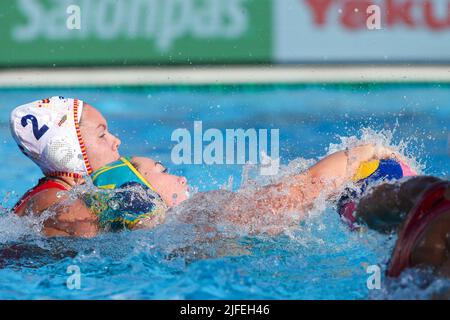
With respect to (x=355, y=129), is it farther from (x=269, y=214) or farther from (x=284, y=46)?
Result: (x=269, y=214)

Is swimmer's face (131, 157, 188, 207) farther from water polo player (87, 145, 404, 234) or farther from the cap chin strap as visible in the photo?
the cap chin strap

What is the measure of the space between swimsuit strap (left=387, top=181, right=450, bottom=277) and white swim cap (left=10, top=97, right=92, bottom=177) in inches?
64.1

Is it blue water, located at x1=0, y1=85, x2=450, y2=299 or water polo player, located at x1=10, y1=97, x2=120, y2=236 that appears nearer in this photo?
blue water, located at x1=0, y1=85, x2=450, y2=299

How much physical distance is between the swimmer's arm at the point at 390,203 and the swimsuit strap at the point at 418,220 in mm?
39

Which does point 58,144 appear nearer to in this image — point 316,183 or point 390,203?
point 316,183

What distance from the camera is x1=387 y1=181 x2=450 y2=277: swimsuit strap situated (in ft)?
6.30

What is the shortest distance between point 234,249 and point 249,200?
25 centimetres

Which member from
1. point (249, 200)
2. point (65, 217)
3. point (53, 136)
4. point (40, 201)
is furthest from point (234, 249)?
point (53, 136)

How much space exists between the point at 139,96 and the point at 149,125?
9.9 inches

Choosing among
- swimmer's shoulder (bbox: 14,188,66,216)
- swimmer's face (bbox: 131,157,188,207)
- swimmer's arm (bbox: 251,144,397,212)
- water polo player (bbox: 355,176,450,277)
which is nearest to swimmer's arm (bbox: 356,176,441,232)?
water polo player (bbox: 355,176,450,277)

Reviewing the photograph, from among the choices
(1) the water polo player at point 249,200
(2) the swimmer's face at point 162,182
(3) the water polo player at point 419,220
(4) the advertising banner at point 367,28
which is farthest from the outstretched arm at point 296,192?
(4) the advertising banner at point 367,28

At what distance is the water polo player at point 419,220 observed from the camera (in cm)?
193

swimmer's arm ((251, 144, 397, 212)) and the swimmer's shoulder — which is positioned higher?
swimmer's arm ((251, 144, 397, 212))
